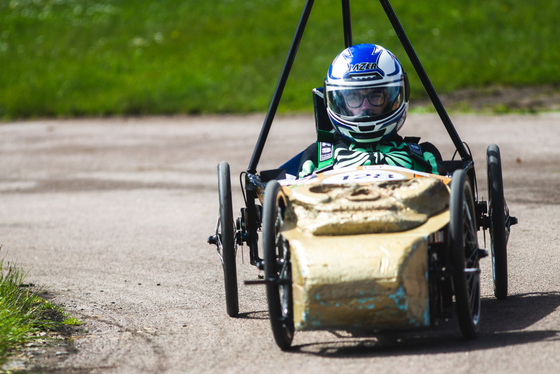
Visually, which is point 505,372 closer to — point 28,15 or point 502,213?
point 502,213

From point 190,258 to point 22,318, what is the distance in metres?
2.77

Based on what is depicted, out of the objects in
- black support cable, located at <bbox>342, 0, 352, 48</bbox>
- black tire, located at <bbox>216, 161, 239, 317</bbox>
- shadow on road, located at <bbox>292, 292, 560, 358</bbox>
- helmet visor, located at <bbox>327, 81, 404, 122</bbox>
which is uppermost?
black support cable, located at <bbox>342, 0, 352, 48</bbox>

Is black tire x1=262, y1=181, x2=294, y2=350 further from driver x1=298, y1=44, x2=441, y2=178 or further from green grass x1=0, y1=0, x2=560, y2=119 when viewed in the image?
green grass x1=0, y1=0, x2=560, y2=119

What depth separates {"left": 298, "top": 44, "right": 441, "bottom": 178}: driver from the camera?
20.5ft

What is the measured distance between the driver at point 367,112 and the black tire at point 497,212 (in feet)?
1.56

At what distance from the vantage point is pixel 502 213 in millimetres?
5742

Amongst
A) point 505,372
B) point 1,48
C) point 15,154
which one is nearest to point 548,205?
point 505,372

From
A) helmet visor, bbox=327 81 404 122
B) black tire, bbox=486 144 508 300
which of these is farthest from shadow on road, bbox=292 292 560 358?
helmet visor, bbox=327 81 404 122

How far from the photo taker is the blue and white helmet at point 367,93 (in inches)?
247

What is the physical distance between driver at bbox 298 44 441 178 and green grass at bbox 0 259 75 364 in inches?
79.6

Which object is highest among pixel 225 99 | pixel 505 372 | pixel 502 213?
pixel 502 213

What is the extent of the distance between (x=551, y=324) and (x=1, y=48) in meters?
27.1

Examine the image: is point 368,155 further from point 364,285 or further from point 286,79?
point 364,285

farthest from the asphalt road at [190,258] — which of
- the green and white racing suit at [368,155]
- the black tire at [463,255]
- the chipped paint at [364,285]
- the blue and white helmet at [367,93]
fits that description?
the blue and white helmet at [367,93]
